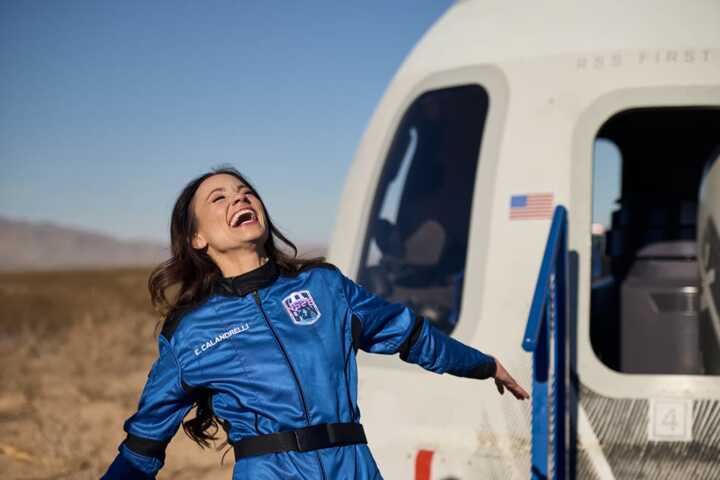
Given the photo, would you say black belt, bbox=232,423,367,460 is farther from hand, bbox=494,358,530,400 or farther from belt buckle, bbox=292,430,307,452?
hand, bbox=494,358,530,400

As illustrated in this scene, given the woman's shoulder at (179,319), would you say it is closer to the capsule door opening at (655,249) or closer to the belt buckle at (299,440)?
the belt buckle at (299,440)

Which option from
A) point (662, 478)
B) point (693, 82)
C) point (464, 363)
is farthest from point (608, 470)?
point (693, 82)

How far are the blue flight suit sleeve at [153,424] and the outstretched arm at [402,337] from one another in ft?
1.72

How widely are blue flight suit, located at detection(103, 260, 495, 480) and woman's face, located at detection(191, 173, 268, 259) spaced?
0.10m

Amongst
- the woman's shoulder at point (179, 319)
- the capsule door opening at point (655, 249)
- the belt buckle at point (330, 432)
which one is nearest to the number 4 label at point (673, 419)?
the capsule door opening at point (655, 249)

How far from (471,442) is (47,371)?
39.6 feet

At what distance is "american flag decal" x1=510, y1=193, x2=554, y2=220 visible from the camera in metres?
3.82

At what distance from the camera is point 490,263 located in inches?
153

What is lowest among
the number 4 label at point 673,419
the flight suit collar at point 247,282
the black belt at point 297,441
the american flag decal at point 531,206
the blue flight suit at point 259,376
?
the number 4 label at point 673,419

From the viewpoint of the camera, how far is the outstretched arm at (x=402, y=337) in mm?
2529

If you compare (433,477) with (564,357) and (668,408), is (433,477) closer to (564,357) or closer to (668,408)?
(564,357)

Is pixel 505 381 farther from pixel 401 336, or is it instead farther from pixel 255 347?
pixel 255 347

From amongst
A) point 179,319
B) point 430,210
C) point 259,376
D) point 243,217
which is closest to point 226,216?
point 243,217

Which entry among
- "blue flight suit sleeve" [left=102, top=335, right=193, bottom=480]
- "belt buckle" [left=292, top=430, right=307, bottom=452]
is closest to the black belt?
"belt buckle" [left=292, top=430, right=307, bottom=452]
